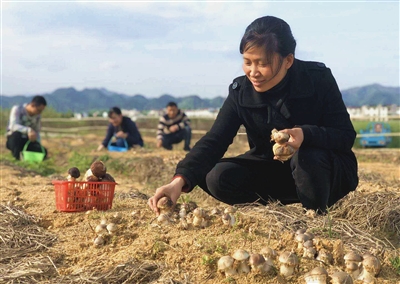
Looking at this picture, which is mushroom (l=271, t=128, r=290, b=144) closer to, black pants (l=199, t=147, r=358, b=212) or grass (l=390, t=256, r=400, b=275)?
black pants (l=199, t=147, r=358, b=212)

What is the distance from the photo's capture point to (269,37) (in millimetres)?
3266

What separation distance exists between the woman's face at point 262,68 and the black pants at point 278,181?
50 centimetres

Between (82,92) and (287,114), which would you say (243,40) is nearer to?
(287,114)

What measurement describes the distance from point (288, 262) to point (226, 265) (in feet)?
0.97

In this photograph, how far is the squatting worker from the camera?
3.32 m

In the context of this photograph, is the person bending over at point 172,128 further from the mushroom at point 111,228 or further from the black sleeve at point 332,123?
the mushroom at point 111,228

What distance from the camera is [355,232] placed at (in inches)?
123

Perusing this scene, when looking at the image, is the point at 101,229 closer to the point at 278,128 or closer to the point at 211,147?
the point at 211,147

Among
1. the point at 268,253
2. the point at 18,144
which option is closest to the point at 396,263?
the point at 268,253

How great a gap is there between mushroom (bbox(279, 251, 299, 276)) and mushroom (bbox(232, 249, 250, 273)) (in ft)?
0.54

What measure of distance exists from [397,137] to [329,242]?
48.4 ft

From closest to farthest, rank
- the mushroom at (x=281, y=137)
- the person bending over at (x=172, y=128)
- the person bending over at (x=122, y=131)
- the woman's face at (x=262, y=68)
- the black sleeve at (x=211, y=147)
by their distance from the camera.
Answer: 1. the mushroom at (x=281, y=137)
2. the woman's face at (x=262, y=68)
3. the black sleeve at (x=211, y=147)
4. the person bending over at (x=122, y=131)
5. the person bending over at (x=172, y=128)

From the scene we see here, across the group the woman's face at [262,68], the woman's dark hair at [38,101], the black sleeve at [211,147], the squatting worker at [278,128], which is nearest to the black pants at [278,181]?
the squatting worker at [278,128]

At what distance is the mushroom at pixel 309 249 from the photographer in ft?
8.71
